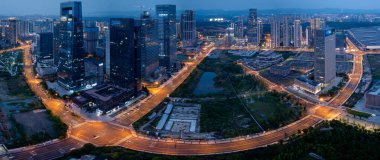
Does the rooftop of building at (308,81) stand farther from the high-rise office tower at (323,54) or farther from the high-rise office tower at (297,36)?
the high-rise office tower at (297,36)

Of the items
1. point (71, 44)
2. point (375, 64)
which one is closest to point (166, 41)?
point (71, 44)

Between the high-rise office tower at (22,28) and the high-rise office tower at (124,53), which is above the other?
the high-rise office tower at (22,28)

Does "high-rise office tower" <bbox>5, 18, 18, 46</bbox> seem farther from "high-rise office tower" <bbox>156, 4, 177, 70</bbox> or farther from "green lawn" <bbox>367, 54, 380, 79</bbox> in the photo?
"green lawn" <bbox>367, 54, 380, 79</bbox>

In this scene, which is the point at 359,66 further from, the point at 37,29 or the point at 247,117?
the point at 37,29

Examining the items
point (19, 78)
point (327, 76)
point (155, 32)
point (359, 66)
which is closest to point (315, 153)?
point (327, 76)

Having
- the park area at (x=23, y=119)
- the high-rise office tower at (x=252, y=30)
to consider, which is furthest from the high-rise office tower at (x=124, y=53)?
the high-rise office tower at (x=252, y=30)

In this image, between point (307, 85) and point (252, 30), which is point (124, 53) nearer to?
point (307, 85)

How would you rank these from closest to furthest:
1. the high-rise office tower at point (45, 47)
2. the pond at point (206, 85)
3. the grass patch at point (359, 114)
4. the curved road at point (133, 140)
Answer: the curved road at point (133, 140), the grass patch at point (359, 114), the pond at point (206, 85), the high-rise office tower at point (45, 47)
